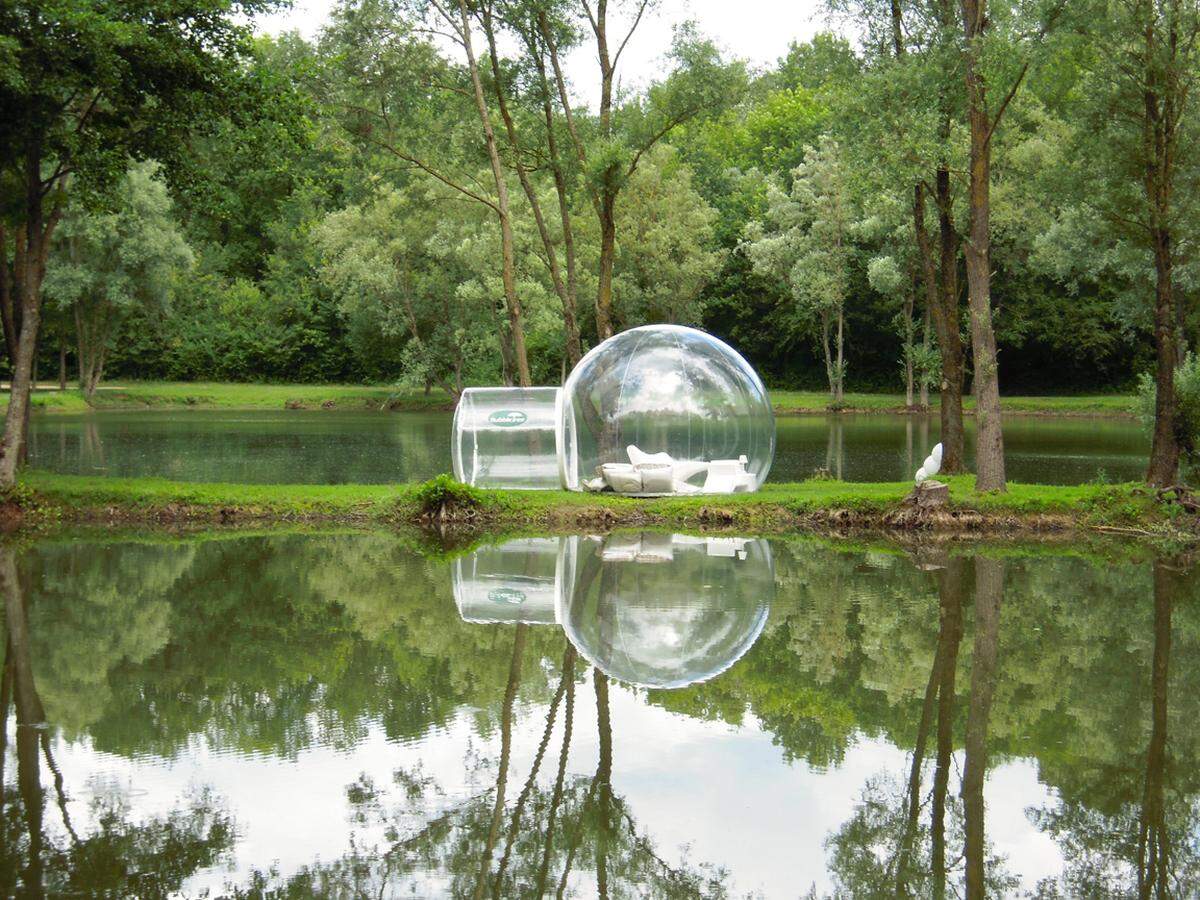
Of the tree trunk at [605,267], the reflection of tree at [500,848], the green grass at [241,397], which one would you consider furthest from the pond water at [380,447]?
the reflection of tree at [500,848]

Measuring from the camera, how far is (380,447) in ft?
105

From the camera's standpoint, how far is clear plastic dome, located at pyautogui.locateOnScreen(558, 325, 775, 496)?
19406 millimetres

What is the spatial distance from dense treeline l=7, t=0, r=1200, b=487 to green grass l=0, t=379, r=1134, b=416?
211 cm

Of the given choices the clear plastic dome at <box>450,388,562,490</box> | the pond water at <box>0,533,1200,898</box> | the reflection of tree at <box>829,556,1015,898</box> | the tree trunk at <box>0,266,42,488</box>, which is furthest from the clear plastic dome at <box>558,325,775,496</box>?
the reflection of tree at <box>829,556,1015,898</box>

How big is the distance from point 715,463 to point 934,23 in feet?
25.6

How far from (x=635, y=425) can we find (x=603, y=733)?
37.0 ft

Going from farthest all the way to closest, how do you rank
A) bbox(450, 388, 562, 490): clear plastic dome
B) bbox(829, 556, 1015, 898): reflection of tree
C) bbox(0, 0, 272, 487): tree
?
1. bbox(450, 388, 562, 490): clear plastic dome
2. bbox(0, 0, 272, 487): tree
3. bbox(829, 556, 1015, 898): reflection of tree

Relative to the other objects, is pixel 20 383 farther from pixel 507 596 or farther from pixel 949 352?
pixel 949 352

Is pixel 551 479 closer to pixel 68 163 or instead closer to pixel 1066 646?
pixel 68 163

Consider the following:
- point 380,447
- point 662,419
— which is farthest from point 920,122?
point 380,447

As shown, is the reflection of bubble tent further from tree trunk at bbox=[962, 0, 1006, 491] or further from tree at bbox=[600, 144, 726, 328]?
tree at bbox=[600, 144, 726, 328]

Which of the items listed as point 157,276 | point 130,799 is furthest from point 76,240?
point 130,799

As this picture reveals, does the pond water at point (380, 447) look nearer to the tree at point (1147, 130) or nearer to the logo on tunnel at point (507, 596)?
the tree at point (1147, 130)

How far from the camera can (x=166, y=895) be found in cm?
574
